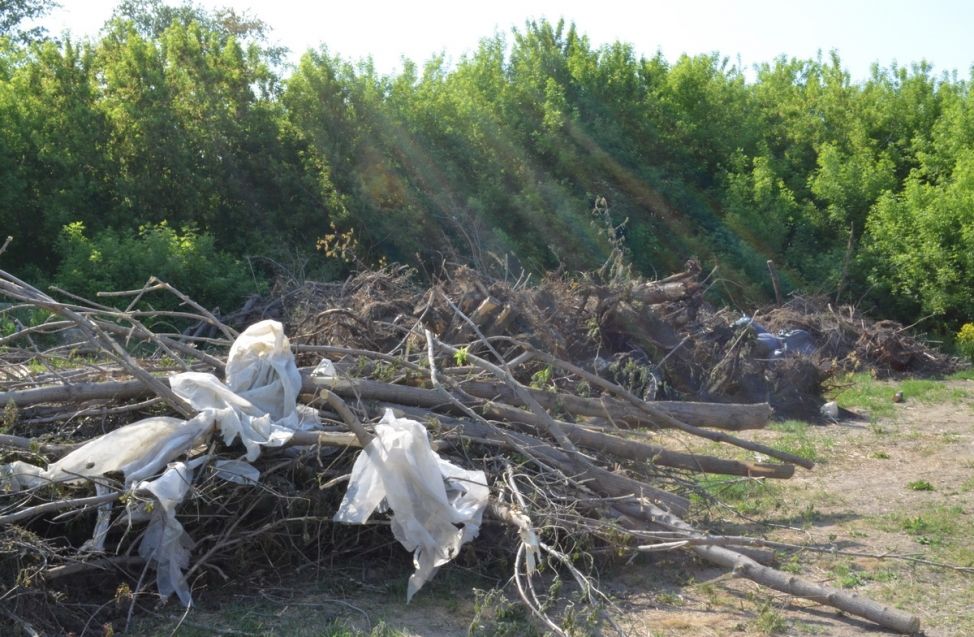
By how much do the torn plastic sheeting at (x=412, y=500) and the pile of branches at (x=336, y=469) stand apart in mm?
128

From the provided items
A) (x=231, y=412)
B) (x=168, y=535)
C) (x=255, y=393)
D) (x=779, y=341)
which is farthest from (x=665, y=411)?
(x=779, y=341)

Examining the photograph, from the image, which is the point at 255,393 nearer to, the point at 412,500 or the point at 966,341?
the point at 412,500

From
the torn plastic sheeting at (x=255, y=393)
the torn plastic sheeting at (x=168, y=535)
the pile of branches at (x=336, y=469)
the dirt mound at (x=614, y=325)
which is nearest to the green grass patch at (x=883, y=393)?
the dirt mound at (x=614, y=325)

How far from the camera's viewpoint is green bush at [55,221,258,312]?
1282 cm

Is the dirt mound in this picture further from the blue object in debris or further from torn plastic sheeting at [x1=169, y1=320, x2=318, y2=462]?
torn plastic sheeting at [x1=169, y1=320, x2=318, y2=462]

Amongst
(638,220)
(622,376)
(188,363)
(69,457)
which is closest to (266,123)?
(638,220)

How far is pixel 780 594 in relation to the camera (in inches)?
185

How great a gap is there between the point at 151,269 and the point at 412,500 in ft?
30.4

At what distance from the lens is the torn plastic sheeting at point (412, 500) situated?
4461mm

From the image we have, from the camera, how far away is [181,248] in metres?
13.2

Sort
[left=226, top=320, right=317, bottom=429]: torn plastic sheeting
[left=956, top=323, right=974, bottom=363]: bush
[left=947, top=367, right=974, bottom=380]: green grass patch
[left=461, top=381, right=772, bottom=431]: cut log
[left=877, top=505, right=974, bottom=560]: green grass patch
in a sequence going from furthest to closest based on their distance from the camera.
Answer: [left=956, top=323, right=974, bottom=363]: bush → [left=947, top=367, right=974, bottom=380]: green grass patch → [left=461, top=381, right=772, bottom=431]: cut log → [left=877, top=505, right=974, bottom=560]: green grass patch → [left=226, top=320, right=317, bottom=429]: torn plastic sheeting

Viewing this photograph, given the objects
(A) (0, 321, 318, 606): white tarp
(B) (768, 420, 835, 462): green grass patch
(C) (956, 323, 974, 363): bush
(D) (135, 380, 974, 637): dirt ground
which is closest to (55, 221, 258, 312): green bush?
(B) (768, 420, 835, 462): green grass patch

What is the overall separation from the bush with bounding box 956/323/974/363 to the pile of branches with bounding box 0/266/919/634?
9846 mm

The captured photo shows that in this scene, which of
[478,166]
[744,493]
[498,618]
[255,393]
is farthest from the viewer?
[478,166]
